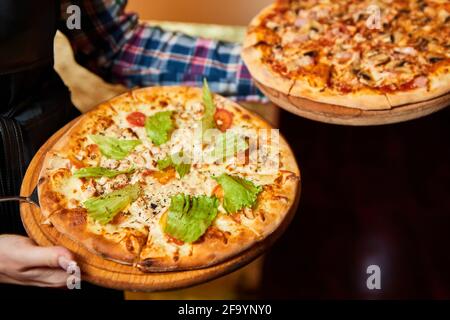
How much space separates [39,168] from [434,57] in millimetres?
1429

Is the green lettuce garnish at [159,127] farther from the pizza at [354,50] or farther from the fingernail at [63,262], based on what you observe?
the fingernail at [63,262]

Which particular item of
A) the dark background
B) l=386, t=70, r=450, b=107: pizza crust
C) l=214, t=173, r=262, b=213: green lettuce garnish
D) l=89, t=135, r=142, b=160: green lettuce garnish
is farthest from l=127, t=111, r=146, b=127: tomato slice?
the dark background

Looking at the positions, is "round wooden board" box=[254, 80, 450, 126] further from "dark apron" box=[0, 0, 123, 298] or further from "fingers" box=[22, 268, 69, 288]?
"fingers" box=[22, 268, 69, 288]

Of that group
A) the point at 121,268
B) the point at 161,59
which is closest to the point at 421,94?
the point at 161,59

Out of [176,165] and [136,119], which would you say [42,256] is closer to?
[176,165]

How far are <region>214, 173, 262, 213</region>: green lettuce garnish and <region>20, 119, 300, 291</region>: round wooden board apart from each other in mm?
113

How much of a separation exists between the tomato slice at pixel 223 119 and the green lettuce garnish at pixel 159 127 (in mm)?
148

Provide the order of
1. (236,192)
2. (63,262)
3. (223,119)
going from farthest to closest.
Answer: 1. (223,119)
2. (236,192)
3. (63,262)

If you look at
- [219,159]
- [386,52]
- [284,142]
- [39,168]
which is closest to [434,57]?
[386,52]

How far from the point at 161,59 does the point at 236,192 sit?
862mm

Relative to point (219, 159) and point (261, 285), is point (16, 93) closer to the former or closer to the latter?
point (219, 159)

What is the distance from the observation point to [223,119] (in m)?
1.73
